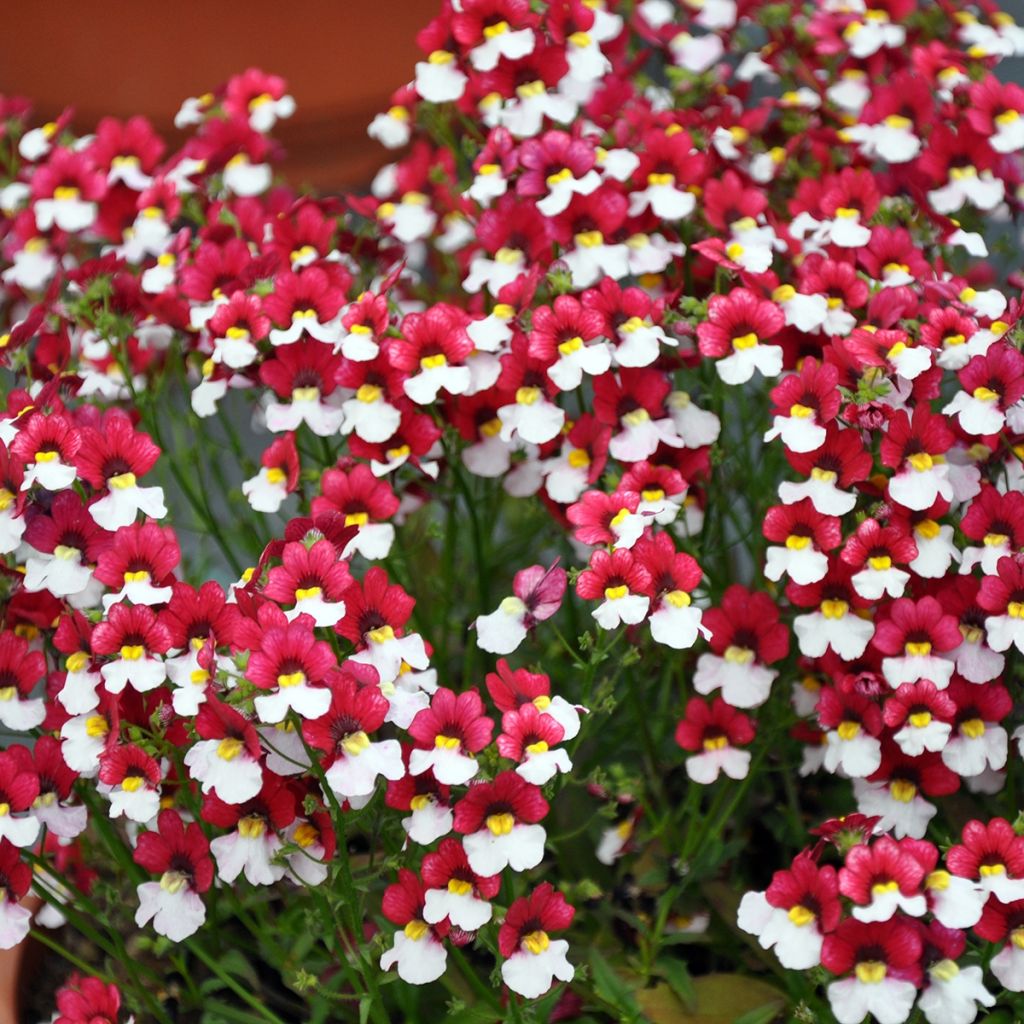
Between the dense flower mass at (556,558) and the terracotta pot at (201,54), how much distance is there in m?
0.71

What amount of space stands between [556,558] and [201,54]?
131 cm

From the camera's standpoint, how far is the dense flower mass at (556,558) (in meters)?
0.81

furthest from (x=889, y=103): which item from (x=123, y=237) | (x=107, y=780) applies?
(x=107, y=780)

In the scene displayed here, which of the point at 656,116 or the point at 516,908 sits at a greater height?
the point at 656,116

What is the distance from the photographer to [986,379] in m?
0.91

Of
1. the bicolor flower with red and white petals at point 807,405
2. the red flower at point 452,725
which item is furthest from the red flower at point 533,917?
the bicolor flower with red and white petals at point 807,405

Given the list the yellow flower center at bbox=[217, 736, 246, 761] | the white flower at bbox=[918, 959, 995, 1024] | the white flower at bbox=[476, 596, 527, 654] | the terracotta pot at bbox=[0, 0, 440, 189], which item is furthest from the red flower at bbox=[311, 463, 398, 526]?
the terracotta pot at bbox=[0, 0, 440, 189]

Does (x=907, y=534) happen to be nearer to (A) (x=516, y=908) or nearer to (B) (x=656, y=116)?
(A) (x=516, y=908)

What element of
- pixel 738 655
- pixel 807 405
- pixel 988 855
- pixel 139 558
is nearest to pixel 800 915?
pixel 988 855

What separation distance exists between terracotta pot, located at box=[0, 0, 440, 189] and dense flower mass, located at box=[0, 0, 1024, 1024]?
71 cm

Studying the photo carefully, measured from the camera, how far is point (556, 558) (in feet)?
3.32

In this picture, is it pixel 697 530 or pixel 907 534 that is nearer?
pixel 907 534

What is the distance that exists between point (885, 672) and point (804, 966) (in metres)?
0.20

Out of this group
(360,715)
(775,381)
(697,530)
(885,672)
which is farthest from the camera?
(775,381)
